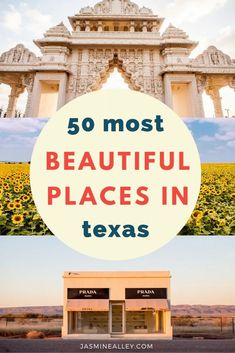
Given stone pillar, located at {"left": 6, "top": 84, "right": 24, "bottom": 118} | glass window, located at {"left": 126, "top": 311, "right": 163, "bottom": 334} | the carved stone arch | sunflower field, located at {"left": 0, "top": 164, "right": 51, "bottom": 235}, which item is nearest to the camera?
glass window, located at {"left": 126, "top": 311, "right": 163, "bottom": 334}

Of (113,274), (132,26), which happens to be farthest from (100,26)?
(113,274)

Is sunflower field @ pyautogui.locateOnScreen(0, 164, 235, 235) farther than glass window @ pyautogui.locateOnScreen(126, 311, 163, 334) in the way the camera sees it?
Yes

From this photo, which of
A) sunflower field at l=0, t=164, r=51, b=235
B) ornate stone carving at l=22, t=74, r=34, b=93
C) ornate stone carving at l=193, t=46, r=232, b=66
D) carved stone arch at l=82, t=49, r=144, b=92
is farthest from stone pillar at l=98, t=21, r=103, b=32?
sunflower field at l=0, t=164, r=51, b=235

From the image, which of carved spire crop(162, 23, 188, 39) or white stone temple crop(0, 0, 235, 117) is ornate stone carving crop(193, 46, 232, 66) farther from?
carved spire crop(162, 23, 188, 39)

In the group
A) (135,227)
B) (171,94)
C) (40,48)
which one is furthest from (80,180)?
(40,48)

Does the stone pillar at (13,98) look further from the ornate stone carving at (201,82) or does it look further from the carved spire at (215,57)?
the carved spire at (215,57)

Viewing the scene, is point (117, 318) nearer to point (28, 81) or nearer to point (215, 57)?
point (28, 81)

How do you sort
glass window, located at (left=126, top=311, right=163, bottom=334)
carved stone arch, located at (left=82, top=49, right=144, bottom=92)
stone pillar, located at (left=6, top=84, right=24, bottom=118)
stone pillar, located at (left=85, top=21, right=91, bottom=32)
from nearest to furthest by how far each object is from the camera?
1. glass window, located at (left=126, top=311, right=163, bottom=334)
2. stone pillar, located at (left=6, top=84, right=24, bottom=118)
3. carved stone arch, located at (left=82, top=49, right=144, bottom=92)
4. stone pillar, located at (left=85, top=21, right=91, bottom=32)
